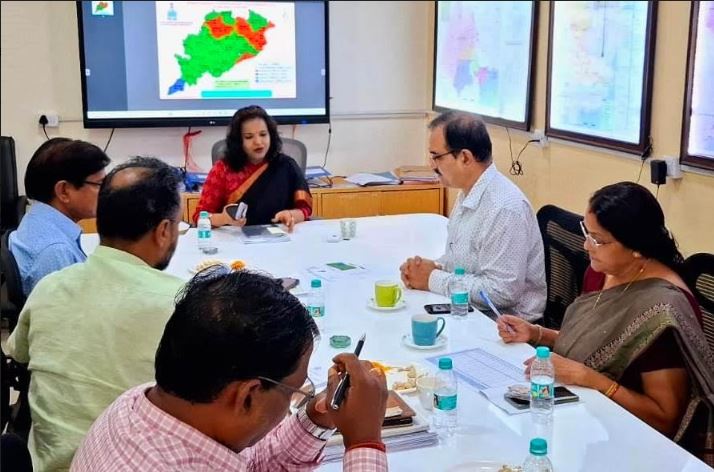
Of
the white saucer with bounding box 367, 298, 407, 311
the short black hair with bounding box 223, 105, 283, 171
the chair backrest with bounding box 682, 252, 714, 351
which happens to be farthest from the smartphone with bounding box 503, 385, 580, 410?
the short black hair with bounding box 223, 105, 283, 171

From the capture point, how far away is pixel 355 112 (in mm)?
5344

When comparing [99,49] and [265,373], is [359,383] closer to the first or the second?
[265,373]

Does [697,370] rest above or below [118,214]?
below

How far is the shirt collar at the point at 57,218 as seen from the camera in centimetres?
249

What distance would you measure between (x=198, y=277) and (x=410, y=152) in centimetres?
441

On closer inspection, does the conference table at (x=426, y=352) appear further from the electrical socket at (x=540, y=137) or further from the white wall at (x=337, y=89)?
the white wall at (x=337, y=89)

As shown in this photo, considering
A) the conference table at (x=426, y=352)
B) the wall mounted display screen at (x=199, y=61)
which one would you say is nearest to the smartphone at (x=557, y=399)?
the conference table at (x=426, y=352)

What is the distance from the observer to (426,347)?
82.5 inches

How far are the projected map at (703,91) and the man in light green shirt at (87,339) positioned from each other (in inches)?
85.4

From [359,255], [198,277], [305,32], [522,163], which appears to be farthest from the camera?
[305,32]

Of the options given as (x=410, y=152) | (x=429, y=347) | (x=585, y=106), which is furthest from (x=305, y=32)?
(x=429, y=347)

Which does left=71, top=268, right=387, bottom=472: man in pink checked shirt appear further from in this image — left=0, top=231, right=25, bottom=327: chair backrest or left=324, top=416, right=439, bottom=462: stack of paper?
left=0, top=231, right=25, bottom=327: chair backrest

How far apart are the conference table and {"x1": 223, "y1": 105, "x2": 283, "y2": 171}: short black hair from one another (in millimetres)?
A: 427

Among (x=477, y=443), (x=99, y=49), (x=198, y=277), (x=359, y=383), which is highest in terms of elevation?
(x=99, y=49)
